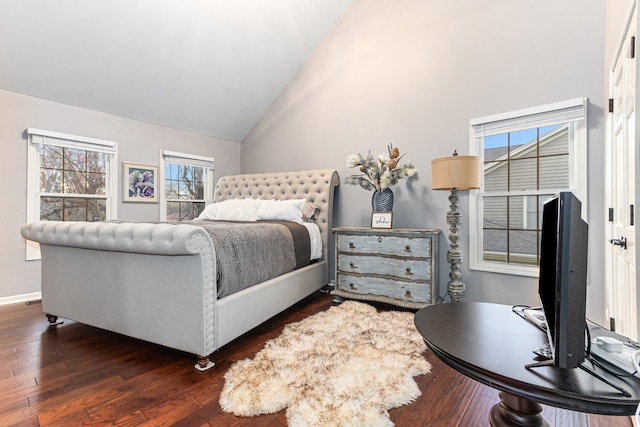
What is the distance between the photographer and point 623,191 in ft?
5.68

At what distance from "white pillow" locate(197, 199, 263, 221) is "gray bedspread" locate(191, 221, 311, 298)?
737mm

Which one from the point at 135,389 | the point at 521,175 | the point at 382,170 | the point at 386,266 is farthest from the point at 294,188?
the point at 135,389

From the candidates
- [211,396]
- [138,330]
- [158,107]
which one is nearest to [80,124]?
[158,107]

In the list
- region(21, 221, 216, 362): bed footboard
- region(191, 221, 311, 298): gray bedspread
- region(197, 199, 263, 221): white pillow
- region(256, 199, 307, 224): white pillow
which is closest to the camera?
region(21, 221, 216, 362): bed footboard

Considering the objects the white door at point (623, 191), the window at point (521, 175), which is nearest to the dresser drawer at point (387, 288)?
the window at point (521, 175)

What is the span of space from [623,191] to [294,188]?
3146 millimetres

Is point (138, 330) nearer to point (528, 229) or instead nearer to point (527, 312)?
point (527, 312)

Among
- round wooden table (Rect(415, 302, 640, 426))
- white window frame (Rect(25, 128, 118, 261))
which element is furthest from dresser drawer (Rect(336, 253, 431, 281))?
white window frame (Rect(25, 128, 118, 261))

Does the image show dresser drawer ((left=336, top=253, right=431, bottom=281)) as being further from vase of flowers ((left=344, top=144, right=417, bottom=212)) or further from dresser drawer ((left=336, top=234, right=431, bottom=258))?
vase of flowers ((left=344, top=144, right=417, bottom=212))

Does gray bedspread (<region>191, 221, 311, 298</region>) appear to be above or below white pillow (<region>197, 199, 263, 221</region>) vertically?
below

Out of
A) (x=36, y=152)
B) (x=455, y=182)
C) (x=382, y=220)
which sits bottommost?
(x=382, y=220)

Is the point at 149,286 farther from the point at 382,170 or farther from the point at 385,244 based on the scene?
the point at 382,170

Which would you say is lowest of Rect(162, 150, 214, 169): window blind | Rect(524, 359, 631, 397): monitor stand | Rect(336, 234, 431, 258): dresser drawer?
Rect(524, 359, 631, 397): monitor stand

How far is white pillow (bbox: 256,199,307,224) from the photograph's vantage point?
3.55 meters
